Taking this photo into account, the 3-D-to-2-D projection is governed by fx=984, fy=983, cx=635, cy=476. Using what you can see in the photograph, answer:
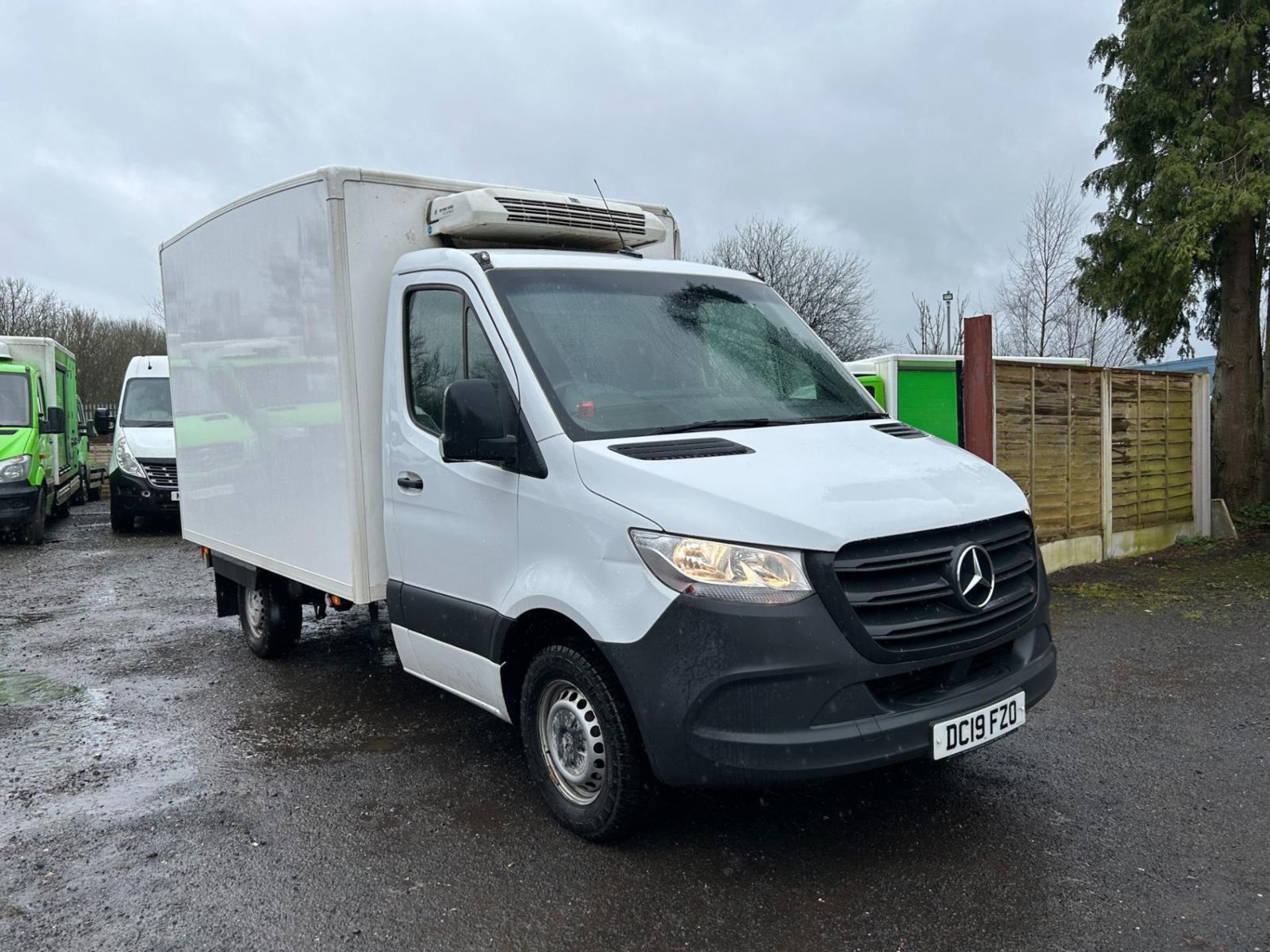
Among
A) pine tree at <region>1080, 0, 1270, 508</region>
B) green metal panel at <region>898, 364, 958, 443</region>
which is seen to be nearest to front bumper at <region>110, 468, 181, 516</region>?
green metal panel at <region>898, 364, 958, 443</region>

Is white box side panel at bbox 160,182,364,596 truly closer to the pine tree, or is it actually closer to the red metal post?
the red metal post

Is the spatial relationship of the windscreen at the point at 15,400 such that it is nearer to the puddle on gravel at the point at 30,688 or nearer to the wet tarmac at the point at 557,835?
the puddle on gravel at the point at 30,688

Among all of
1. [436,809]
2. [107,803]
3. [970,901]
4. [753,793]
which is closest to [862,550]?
[970,901]

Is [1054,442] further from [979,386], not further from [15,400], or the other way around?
[15,400]

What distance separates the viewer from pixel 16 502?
12555 millimetres

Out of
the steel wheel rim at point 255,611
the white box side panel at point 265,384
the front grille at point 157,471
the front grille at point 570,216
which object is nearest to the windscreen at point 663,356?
the front grille at point 570,216

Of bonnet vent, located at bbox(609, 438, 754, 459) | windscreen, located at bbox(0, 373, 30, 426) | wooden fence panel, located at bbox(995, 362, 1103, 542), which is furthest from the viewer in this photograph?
windscreen, located at bbox(0, 373, 30, 426)

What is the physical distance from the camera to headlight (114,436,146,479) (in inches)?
540

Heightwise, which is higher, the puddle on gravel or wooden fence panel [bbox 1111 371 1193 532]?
wooden fence panel [bbox 1111 371 1193 532]

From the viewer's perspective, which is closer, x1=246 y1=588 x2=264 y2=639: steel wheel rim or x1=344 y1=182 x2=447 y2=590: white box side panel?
x1=344 y1=182 x2=447 y2=590: white box side panel

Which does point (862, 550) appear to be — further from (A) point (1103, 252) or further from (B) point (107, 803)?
(A) point (1103, 252)

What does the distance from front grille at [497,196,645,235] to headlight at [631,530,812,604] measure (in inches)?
87.1

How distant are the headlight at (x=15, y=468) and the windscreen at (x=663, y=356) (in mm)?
11074

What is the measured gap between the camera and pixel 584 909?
338 cm
